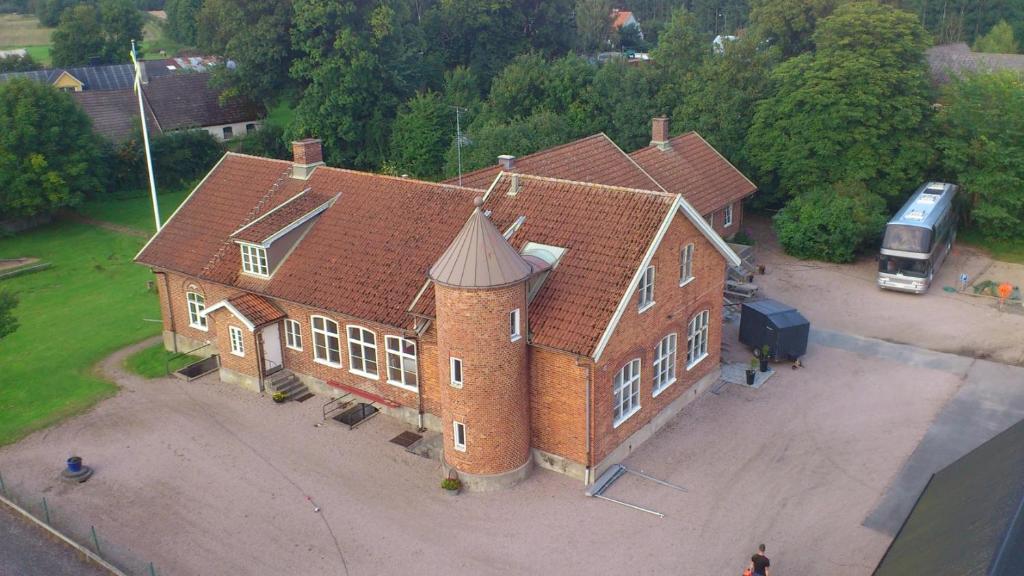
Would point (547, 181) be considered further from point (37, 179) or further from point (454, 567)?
point (37, 179)

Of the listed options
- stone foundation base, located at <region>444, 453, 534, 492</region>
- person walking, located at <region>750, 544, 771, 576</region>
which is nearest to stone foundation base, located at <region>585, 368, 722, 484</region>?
stone foundation base, located at <region>444, 453, 534, 492</region>

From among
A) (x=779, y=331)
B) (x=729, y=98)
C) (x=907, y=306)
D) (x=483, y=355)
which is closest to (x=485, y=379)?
(x=483, y=355)

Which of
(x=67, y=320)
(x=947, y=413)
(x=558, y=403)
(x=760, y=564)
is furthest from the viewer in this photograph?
(x=67, y=320)

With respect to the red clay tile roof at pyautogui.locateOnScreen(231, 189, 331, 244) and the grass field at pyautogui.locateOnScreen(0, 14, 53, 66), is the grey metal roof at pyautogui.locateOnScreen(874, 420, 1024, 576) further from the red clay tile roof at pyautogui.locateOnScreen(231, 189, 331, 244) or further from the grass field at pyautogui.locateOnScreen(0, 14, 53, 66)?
the grass field at pyautogui.locateOnScreen(0, 14, 53, 66)

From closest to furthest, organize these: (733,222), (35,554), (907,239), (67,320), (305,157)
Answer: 1. (35,554)
2. (305,157)
3. (907,239)
4. (67,320)
5. (733,222)

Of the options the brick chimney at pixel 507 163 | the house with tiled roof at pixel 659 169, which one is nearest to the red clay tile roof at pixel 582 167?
the house with tiled roof at pixel 659 169

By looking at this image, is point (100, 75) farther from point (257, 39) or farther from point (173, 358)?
point (173, 358)
